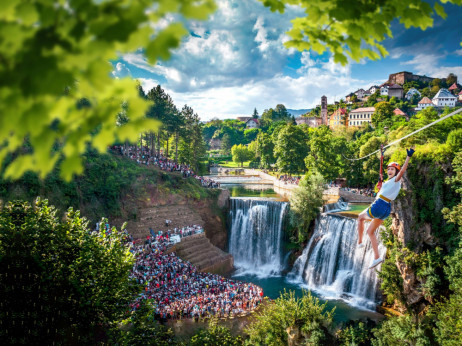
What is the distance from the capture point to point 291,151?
5006 cm

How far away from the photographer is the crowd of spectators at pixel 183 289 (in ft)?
60.0

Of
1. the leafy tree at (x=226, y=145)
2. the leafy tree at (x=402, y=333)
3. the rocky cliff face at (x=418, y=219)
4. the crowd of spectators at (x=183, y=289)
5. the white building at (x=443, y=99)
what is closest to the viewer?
the leafy tree at (x=402, y=333)

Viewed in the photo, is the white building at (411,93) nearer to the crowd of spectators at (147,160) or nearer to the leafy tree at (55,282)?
the crowd of spectators at (147,160)

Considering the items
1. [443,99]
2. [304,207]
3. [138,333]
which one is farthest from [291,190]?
[443,99]

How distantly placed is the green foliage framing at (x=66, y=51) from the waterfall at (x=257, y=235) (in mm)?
29426

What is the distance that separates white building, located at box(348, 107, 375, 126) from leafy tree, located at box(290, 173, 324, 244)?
64936 millimetres

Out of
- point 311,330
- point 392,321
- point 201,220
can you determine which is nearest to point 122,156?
point 201,220

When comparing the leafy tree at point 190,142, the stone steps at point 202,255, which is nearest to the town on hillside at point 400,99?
the leafy tree at point 190,142

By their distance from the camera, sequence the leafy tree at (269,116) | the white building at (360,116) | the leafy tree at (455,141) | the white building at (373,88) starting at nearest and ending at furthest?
1. the leafy tree at (455,141)
2. the white building at (360,116)
3. the white building at (373,88)
4. the leafy tree at (269,116)

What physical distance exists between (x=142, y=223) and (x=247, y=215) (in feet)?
38.7

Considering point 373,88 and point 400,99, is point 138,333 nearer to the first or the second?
point 400,99

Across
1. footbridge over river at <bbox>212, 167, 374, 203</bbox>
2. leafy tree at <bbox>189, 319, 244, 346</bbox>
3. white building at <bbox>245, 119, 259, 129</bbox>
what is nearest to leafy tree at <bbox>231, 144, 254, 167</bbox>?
footbridge over river at <bbox>212, 167, 374, 203</bbox>

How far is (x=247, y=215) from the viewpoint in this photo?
33156 mm

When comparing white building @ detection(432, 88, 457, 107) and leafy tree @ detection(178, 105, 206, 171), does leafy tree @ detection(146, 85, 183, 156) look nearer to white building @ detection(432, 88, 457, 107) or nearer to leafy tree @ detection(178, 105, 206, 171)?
leafy tree @ detection(178, 105, 206, 171)
